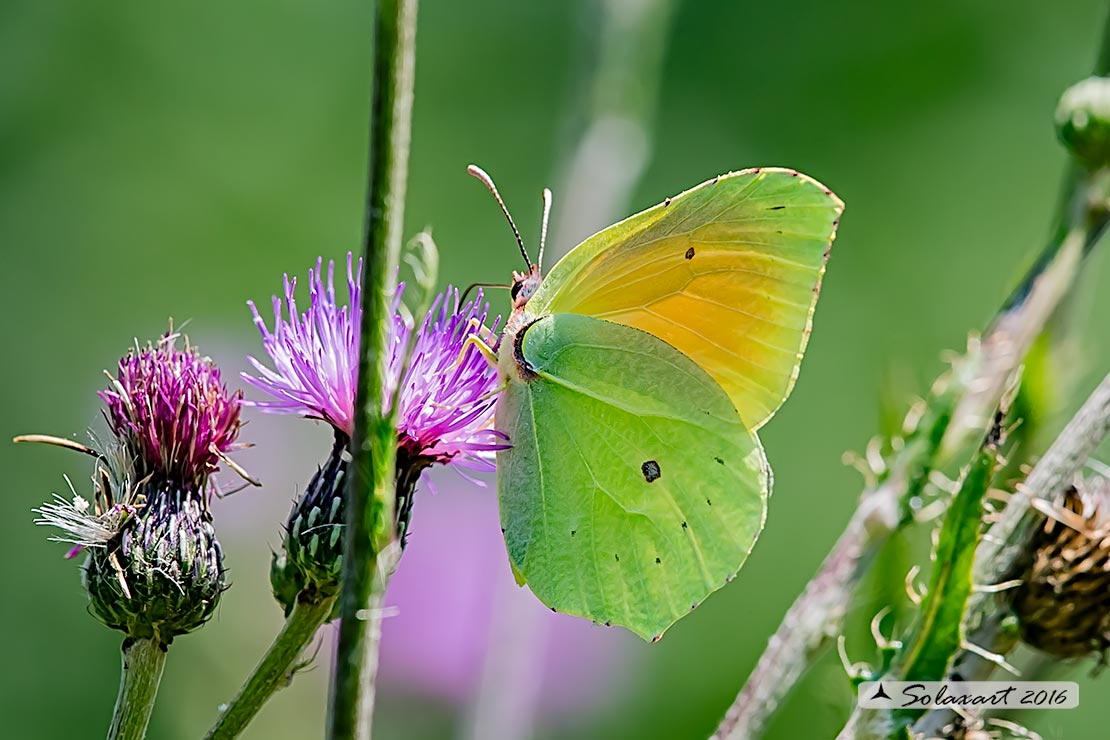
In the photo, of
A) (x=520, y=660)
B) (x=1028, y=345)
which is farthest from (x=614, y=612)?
(x=1028, y=345)

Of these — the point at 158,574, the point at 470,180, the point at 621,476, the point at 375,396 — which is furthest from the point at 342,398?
the point at 470,180

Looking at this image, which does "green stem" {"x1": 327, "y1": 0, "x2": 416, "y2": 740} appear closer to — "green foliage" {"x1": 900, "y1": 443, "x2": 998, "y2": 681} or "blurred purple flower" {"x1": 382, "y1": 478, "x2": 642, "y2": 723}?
"green foliage" {"x1": 900, "y1": 443, "x2": 998, "y2": 681}

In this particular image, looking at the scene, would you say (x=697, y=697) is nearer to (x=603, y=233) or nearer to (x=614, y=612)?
(x=614, y=612)

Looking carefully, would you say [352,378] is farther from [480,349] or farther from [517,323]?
[517,323]

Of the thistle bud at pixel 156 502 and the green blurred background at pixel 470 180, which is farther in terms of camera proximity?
the green blurred background at pixel 470 180

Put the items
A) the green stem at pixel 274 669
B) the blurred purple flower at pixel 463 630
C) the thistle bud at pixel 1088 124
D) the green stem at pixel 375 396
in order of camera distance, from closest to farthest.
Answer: the green stem at pixel 375 396 → the green stem at pixel 274 669 → the thistle bud at pixel 1088 124 → the blurred purple flower at pixel 463 630

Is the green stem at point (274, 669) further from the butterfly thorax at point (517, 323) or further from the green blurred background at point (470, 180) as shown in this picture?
the green blurred background at point (470, 180)

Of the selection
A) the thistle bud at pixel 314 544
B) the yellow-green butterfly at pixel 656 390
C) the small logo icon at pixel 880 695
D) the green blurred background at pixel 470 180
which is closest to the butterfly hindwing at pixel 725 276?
the yellow-green butterfly at pixel 656 390
